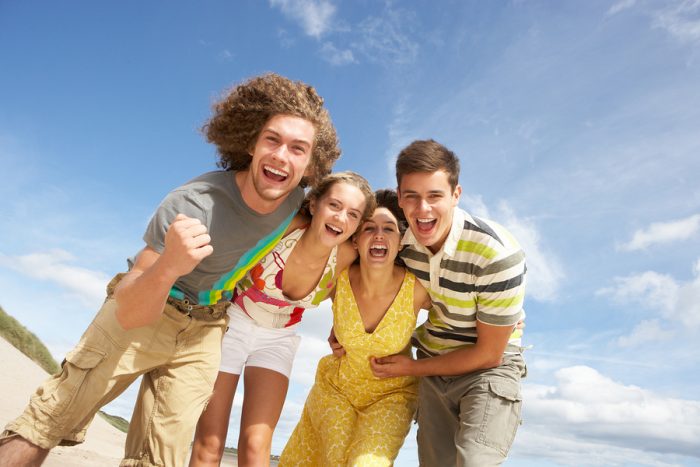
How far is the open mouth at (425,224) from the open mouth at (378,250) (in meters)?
0.36

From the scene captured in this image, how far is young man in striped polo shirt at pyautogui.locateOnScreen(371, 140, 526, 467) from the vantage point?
461 cm

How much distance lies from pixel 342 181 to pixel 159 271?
81.1 inches

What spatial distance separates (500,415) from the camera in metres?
4.72

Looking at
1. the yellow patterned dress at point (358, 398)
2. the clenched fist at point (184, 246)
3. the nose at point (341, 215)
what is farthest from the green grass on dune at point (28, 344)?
the clenched fist at point (184, 246)

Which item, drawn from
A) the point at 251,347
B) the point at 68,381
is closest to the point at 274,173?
the point at 251,347

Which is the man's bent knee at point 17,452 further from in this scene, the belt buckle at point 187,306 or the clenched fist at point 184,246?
the clenched fist at point 184,246

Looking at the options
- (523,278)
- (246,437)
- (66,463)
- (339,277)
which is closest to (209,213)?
(339,277)

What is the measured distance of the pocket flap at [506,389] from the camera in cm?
474

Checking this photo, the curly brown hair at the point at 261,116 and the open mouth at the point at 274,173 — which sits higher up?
the curly brown hair at the point at 261,116

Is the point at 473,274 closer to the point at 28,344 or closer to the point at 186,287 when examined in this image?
the point at 186,287

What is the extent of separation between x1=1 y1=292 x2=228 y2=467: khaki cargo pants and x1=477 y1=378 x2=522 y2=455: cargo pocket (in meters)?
2.31

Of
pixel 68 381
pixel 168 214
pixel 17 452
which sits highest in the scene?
pixel 168 214

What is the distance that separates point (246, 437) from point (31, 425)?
1747mm

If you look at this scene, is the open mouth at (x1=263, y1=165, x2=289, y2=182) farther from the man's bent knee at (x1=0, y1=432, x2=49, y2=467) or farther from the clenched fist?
the man's bent knee at (x1=0, y1=432, x2=49, y2=467)
